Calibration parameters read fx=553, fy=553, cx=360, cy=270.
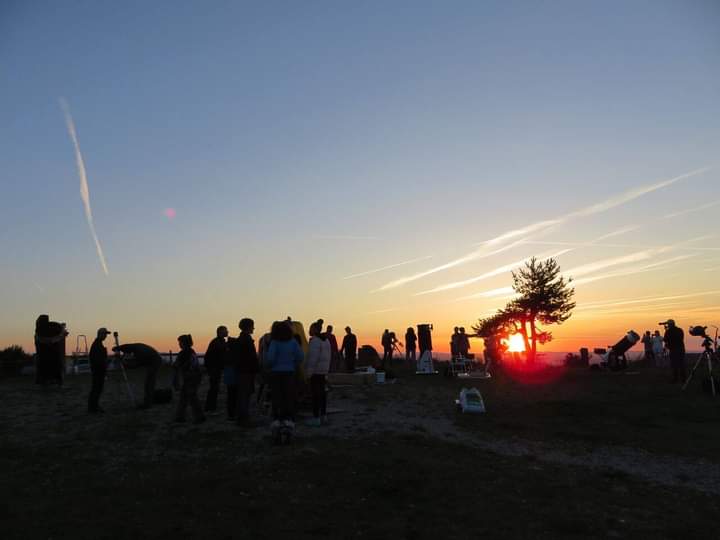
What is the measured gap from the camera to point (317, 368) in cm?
1130

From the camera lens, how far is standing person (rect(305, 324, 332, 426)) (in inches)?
441

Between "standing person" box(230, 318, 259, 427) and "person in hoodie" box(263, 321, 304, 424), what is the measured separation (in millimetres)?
1290

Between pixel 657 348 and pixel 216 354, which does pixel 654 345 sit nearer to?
pixel 657 348

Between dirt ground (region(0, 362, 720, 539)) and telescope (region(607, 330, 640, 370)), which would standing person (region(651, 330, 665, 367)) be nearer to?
telescope (region(607, 330, 640, 370))

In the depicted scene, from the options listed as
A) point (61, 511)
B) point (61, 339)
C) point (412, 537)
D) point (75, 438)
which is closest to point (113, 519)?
point (61, 511)

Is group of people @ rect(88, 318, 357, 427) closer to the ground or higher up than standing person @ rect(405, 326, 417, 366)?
closer to the ground

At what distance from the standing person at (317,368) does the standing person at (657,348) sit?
2369 centimetres

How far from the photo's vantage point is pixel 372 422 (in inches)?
476

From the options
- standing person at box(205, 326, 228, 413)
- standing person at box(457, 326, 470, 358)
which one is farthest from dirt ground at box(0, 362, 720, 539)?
standing person at box(457, 326, 470, 358)

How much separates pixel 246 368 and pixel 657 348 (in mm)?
25694

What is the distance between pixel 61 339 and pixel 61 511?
1321 cm

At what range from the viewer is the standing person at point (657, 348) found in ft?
95.8

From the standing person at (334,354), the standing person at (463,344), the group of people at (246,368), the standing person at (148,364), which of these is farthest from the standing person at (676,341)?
the standing person at (148,364)

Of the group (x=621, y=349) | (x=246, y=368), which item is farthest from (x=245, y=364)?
(x=621, y=349)
